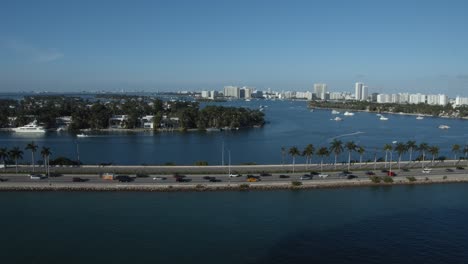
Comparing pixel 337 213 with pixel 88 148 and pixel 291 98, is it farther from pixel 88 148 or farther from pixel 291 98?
pixel 291 98

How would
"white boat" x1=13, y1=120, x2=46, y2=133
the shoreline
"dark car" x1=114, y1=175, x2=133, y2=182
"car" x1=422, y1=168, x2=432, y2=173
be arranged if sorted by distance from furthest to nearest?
"white boat" x1=13, y1=120, x2=46, y2=133
"car" x1=422, y1=168, x2=432, y2=173
"dark car" x1=114, y1=175, x2=133, y2=182
the shoreline

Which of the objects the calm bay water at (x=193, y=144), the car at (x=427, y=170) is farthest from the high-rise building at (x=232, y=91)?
the car at (x=427, y=170)

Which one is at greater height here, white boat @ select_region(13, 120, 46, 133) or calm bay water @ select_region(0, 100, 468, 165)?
white boat @ select_region(13, 120, 46, 133)

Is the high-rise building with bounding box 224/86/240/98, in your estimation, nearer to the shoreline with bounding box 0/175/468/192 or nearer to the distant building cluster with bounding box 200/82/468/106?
the distant building cluster with bounding box 200/82/468/106

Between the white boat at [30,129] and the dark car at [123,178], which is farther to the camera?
the white boat at [30,129]

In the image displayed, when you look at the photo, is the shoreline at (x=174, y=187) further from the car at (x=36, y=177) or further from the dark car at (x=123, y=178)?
the car at (x=36, y=177)

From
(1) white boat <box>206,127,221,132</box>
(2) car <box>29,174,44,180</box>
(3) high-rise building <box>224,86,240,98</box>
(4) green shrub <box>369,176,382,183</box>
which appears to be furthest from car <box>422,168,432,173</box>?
(3) high-rise building <box>224,86,240,98</box>

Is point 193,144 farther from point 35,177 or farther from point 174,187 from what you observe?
point 35,177

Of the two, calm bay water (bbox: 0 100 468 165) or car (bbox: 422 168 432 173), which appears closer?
car (bbox: 422 168 432 173)
